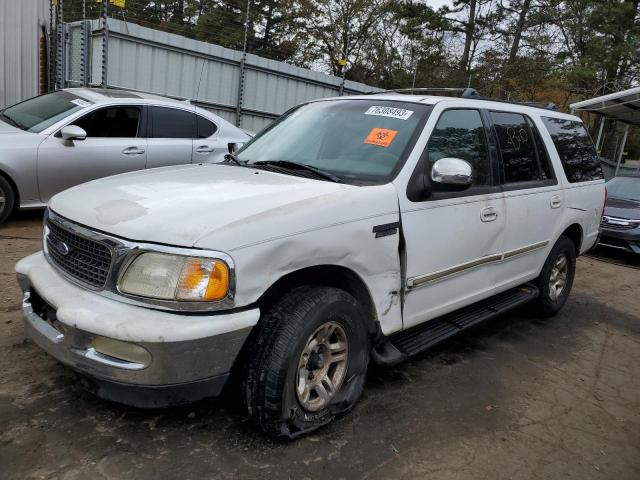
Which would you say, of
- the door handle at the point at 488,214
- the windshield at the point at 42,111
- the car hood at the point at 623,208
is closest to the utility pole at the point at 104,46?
the windshield at the point at 42,111

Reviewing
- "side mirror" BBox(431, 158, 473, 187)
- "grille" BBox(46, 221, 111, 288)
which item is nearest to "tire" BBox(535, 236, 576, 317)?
"side mirror" BBox(431, 158, 473, 187)

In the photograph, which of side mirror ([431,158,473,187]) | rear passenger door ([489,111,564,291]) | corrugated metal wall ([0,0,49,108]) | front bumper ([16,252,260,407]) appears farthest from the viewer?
corrugated metal wall ([0,0,49,108])

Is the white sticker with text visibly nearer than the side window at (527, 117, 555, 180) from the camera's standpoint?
Yes

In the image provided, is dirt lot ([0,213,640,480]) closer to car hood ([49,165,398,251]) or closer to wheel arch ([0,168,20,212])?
car hood ([49,165,398,251])

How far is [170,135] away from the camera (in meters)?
6.99

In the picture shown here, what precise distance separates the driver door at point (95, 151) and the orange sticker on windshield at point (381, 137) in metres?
4.09

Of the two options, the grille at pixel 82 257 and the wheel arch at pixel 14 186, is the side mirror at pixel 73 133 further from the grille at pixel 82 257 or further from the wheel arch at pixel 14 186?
the grille at pixel 82 257

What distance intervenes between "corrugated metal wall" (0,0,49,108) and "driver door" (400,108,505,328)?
28.8ft

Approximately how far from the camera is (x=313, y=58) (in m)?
29.2

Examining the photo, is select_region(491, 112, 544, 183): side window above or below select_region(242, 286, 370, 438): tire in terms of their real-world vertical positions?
above

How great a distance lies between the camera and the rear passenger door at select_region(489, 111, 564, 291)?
399 centimetres

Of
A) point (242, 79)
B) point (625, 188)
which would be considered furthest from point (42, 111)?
point (625, 188)

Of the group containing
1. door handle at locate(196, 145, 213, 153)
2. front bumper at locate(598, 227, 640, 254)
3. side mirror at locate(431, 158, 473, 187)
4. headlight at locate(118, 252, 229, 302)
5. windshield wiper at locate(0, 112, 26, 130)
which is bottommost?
front bumper at locate(598, 227, 640, 254)

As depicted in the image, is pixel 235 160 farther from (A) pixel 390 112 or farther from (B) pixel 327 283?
(B) pixel 327 283
